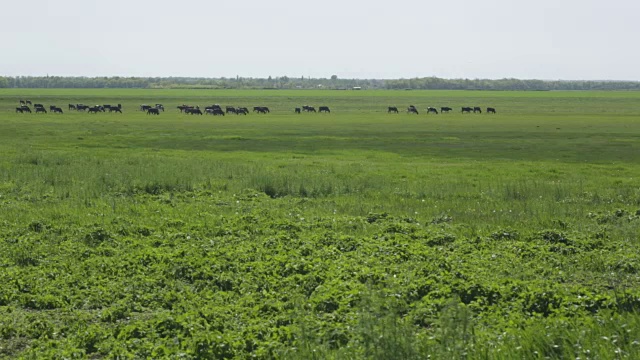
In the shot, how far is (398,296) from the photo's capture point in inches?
480

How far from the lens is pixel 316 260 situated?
1488cm

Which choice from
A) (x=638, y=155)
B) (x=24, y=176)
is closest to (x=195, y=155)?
(x=24, y=176)

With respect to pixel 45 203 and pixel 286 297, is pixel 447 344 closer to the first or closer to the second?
pixel 286 297

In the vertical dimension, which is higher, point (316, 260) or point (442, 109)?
point (316, 260)

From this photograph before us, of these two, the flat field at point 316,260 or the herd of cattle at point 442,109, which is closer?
the flat field at point 316,260

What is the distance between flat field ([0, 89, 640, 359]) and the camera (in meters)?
10.2

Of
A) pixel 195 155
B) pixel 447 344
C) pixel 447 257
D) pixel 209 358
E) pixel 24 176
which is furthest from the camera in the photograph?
pixel 195 155

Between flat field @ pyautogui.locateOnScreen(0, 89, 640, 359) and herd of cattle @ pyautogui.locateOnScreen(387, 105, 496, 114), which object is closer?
flat field @ pyautogui.locateOnScreen(0, 89, 640, 359)

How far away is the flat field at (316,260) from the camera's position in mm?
10219

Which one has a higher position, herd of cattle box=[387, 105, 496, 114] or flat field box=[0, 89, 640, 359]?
flat field box=[0, 89, 640, 359]

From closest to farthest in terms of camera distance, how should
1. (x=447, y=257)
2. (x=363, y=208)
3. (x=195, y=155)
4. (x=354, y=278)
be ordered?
(x=354, y=278) → (x=447, y=257) → (x=363, y=208) → (x=195, y=155)

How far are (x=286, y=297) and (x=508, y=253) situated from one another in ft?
17.1

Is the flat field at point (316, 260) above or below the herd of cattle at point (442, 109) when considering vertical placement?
above

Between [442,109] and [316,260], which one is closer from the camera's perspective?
[316,260]
